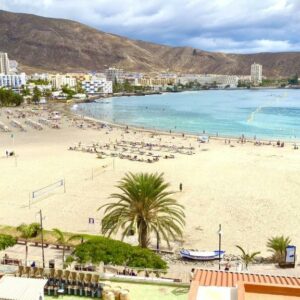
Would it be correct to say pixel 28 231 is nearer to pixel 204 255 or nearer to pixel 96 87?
pixel 204 255

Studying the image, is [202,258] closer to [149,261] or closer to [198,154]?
[149,261]

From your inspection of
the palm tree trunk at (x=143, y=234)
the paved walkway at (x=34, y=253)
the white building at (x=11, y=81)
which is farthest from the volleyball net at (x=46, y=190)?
the white building at (x=11, y=81)

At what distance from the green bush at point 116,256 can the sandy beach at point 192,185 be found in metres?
6.15

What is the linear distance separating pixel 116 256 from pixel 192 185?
17559mm

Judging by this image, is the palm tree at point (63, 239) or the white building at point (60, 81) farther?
the white building at point (60, 81)

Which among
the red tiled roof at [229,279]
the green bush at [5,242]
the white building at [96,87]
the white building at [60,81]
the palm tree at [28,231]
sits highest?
the red tiled roof at [229,279]

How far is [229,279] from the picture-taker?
8.97 metres

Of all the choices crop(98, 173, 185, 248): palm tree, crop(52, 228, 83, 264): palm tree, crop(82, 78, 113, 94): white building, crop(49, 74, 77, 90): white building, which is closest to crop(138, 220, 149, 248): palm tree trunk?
crop(98, 173, 185, 248): palm tree

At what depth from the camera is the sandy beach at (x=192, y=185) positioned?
22.2 meters

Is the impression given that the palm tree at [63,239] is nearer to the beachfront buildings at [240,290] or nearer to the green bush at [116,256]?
the green bush at [116,256]

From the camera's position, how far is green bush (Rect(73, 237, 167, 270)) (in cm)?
1351

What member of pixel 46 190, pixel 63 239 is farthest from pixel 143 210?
pixel 46 190

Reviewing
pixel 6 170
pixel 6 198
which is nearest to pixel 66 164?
pixel 6 170

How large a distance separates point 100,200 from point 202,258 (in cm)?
1047
